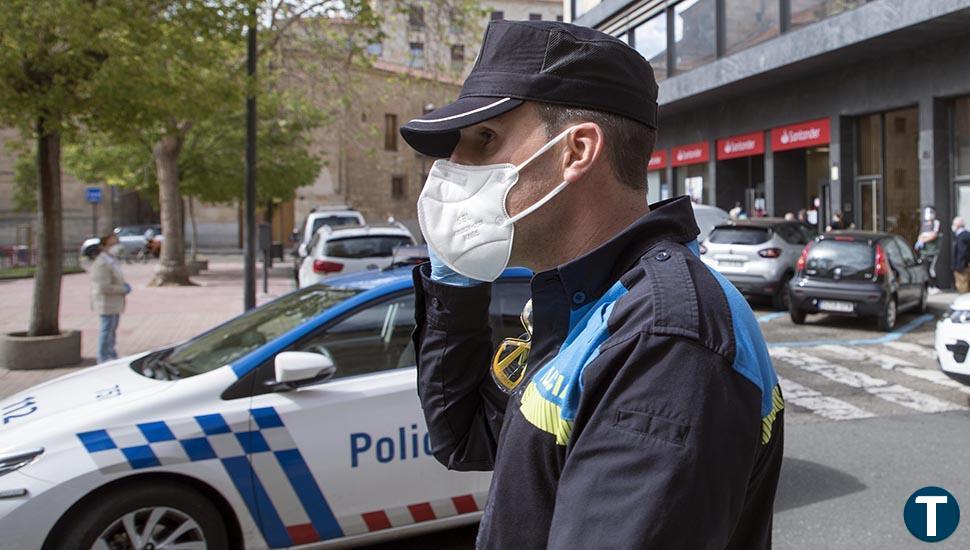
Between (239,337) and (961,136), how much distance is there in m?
17.5

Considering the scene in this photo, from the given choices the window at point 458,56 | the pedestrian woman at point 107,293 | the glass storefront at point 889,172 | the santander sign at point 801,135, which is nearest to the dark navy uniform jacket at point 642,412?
the pedestrian woman at point 107,293

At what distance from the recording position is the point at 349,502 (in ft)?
13.1

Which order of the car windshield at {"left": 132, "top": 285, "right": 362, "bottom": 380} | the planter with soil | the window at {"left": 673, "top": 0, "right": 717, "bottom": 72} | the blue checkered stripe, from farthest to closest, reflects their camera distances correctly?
the window at {"left": 673, "top": 0, "right": 717, "bottom": 72} → the planter with soil → the car windshield at {"left": 132, "top": 285, "right": 362, "bottom": 380} → the blue checkered stripe

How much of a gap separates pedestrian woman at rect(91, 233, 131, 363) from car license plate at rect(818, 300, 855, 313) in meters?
9.73

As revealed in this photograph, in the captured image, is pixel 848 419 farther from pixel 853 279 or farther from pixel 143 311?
pixel 143 311

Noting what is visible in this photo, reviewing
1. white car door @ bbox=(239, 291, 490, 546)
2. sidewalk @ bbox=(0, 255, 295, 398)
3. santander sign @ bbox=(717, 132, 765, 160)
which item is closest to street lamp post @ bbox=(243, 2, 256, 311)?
sidewalk @ bbox=(0, 255, 295, 398)

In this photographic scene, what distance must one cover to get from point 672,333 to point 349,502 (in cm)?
324

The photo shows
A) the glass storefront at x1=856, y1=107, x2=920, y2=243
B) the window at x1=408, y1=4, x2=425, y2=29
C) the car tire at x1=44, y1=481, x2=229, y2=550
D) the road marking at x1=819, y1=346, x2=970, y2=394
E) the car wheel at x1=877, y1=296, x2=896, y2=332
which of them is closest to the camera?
the car tire at x1=44, y1=481, x2=229, y2=550

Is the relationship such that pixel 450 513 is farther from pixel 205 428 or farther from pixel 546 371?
pixel 546 371

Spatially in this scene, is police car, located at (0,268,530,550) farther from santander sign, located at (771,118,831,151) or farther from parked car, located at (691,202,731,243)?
santander sign, located at (771,118,831,151)

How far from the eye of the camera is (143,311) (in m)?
16.2

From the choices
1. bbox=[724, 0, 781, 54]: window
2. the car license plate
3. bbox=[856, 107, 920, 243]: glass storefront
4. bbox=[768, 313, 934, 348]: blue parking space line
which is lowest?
bbox=[768, 313, 934, 348]: blue parking space line

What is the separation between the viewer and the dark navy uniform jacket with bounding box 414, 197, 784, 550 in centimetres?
100

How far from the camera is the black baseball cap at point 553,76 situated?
1.32 meters
